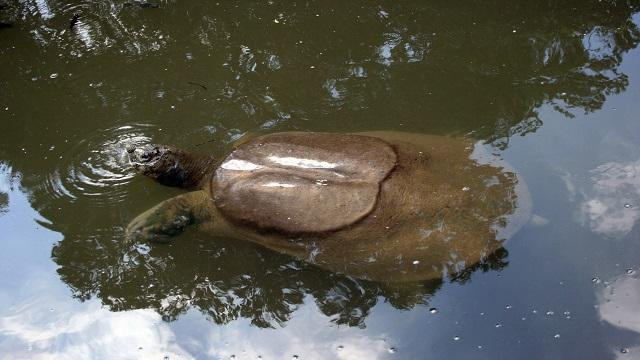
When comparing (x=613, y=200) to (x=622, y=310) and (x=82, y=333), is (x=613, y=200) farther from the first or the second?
(x=82, y=333)

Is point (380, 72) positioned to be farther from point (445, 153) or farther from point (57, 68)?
point (57, 68)

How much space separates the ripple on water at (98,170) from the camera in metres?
4.41

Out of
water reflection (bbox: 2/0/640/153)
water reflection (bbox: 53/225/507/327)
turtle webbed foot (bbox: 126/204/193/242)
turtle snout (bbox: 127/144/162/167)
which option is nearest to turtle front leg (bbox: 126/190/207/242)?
turtle webbed foot (bbox: 126/204/193/242)

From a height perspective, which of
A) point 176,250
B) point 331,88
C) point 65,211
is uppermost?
point 331,88

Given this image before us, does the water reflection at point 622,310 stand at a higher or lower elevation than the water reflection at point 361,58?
lower

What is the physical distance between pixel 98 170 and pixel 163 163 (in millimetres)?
742

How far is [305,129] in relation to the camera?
474 cm

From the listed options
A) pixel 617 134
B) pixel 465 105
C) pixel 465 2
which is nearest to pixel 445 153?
pixel 465 105

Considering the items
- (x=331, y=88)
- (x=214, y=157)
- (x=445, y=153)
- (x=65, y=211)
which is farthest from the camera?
(x=331, y=88)

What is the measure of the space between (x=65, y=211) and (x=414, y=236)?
2.87 m

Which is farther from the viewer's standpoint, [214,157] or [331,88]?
[331,88]

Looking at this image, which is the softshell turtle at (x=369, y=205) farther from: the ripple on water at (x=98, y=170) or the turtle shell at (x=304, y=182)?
the ripple on water at (x=98, y=170)

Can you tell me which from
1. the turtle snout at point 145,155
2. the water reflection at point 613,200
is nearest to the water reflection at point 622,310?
the water reflection at point 613,200

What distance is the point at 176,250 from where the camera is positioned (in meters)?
4.05
